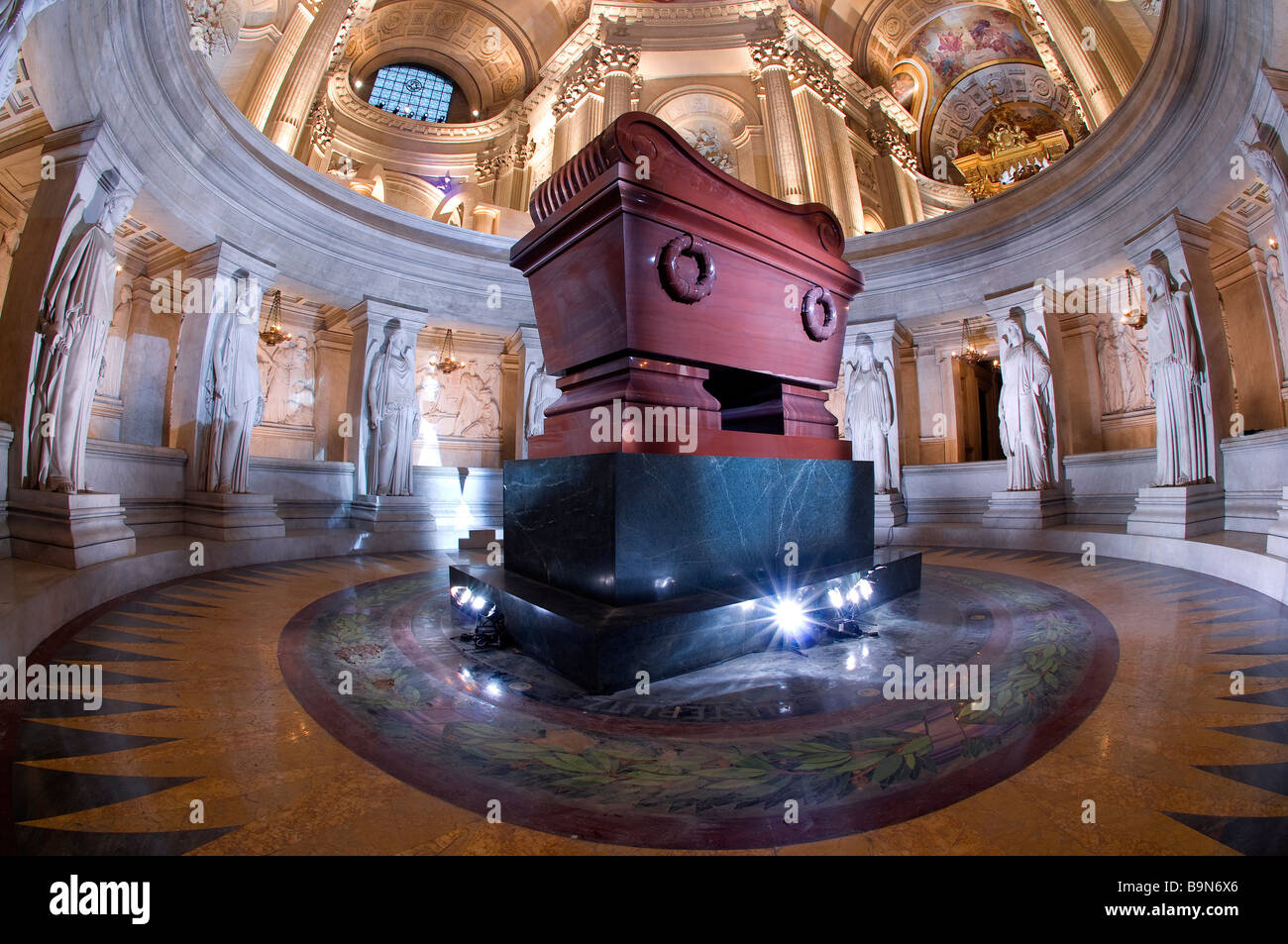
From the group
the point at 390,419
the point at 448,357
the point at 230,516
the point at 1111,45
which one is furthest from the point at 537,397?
the point at 1111,45

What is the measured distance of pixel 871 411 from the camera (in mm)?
8508

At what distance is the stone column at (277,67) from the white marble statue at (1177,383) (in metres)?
A: 13.6

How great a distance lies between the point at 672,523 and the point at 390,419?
21.5ft

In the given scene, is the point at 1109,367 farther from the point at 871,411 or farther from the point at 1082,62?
the point at 1082,62

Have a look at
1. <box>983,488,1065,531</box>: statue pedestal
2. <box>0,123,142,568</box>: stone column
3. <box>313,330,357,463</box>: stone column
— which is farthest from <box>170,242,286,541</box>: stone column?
<box>983,488,1065,531</box>: statue pedestal

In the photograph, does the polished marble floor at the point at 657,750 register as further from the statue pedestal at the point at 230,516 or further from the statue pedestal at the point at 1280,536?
the statue pedestal at the point at 230,516

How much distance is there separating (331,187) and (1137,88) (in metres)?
9.72

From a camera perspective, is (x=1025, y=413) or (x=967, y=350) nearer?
(x=1025, y=413)

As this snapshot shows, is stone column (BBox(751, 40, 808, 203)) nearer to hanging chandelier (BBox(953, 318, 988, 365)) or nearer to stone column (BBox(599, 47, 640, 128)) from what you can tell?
stone column (BBox(599, 47, 640, 128))

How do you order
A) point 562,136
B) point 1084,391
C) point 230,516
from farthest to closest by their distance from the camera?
point 562,136
point 1084,391
point 230,516

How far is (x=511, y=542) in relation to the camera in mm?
3189

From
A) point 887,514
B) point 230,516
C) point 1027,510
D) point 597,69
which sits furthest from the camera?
point 597,69

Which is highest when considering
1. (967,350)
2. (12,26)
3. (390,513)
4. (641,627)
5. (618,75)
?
(618,75)

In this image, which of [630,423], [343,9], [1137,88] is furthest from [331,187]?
[1137,88]
